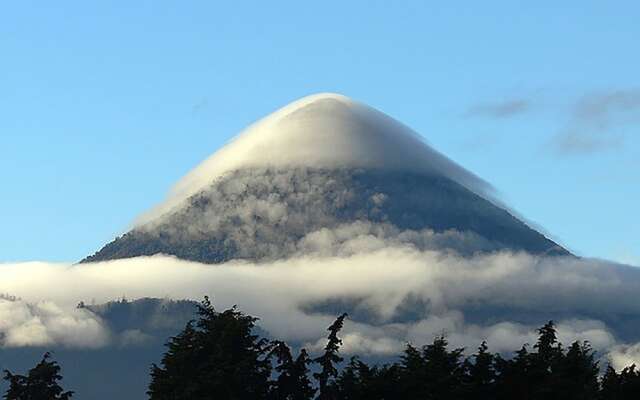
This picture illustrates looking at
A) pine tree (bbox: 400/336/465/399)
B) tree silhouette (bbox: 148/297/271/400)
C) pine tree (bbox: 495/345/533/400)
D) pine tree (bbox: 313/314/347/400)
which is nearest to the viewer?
pine tree (bbox: 400/336/465/399)

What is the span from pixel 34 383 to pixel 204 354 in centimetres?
1553

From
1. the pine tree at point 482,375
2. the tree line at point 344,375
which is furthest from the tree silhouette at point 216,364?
the pine tree at point 482,375

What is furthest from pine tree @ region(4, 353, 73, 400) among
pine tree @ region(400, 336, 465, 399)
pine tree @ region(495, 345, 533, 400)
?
pine tree @ region(495, 345, 533, 400)

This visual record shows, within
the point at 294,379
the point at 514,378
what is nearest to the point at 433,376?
the point at 514,378

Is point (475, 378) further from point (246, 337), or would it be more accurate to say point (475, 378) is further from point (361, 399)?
point (246, 337)

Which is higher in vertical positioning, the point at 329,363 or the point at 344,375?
the point at 329,363

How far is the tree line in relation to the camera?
5586 inches

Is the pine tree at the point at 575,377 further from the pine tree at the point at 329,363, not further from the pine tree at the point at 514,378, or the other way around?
the pine tree at the point at 329,363

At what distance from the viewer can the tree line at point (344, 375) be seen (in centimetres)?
14188

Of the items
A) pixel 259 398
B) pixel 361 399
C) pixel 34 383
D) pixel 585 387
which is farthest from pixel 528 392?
pixel 34 383

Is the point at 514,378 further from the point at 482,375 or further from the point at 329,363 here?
the point at 329,363

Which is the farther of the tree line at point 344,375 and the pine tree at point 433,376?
the tree line at point 344,375

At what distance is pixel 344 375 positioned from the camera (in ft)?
483

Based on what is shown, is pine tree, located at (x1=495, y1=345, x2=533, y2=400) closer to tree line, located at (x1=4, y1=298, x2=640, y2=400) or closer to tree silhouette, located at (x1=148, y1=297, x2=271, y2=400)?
tree line, located at (x1=4, y1=298, x2=640, y2=400)
